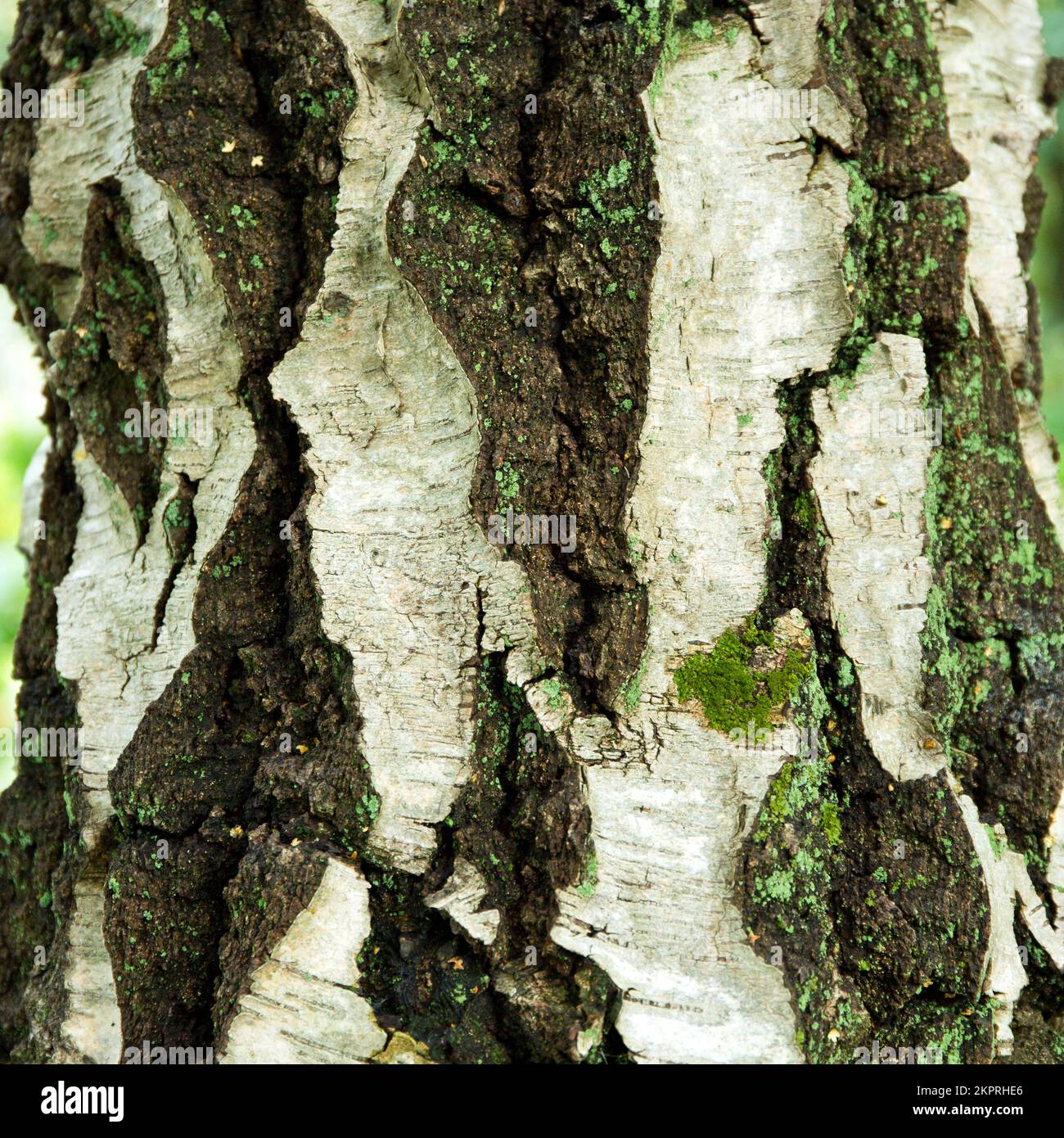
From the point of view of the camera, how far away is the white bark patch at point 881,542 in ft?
5.32

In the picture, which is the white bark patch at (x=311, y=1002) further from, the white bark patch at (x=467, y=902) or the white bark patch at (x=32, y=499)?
the white bark patch at (x=32, y=499)

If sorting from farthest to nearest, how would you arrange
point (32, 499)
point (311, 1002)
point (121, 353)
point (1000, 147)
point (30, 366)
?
1. point (30, 366)
2. point (32, 499)
3. point (1000, 147)
4. point (121, 353)
5. point (311, 1002)

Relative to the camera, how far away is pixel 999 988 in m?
1.61

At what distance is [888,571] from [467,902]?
92cm

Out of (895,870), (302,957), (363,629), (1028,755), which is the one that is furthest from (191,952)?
(1028,755)

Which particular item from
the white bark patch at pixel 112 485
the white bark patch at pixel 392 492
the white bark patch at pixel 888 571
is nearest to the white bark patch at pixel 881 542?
the white bark patch at pixel 888 571

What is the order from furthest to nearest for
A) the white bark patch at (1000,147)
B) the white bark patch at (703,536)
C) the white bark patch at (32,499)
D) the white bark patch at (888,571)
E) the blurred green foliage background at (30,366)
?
the blurred green foliage background at (30,366) < the white bark patch at (32,499) < the white bark patch at (1000,147) < the white bark patch at (888,571) < the white bark patch at (703,536)

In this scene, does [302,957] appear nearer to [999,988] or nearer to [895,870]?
[895,870]

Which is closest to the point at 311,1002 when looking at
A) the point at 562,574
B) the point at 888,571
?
the point at 562,574

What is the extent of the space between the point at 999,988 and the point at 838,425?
1015 mm

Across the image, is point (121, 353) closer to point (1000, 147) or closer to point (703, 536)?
point (703, 536)

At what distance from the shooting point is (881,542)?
1.64 metres

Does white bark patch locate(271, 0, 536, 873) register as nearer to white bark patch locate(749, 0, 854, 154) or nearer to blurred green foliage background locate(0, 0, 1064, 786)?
white bark patch locate(749, 0, 854, 154)

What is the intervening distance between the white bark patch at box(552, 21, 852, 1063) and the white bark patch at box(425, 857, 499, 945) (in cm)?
12
